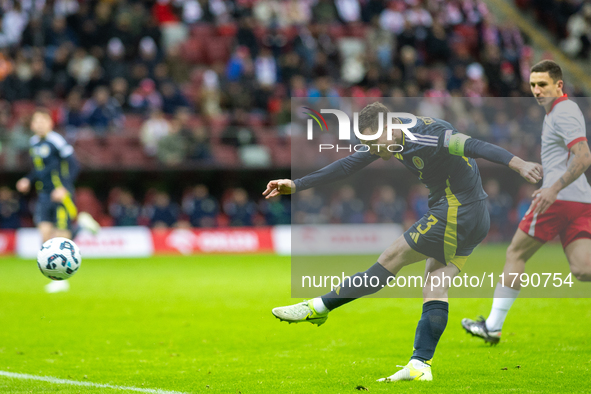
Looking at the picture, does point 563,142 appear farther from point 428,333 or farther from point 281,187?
point 281,187

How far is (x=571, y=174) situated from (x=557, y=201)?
665 mm

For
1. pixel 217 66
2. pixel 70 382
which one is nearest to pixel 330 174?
pixel 70 382

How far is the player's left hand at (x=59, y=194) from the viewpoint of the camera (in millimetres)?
11719

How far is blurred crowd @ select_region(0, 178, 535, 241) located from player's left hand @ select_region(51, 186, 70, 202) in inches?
293

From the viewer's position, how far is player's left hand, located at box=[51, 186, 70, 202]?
461 inches

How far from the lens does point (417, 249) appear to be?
557 cm

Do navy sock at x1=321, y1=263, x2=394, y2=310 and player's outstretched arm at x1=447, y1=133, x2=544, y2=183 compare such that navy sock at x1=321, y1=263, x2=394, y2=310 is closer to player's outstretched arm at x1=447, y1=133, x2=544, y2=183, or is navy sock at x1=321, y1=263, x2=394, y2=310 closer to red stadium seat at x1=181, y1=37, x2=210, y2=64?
player's outstretched arm at x1=447, y1=133, x2=544, y2=183

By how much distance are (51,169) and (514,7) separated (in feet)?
70.9

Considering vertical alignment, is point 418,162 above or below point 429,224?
above

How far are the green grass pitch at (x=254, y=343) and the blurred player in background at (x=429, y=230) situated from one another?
43 cm

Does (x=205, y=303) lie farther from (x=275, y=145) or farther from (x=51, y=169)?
(x=275, y=145)

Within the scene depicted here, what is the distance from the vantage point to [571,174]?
6.02 m

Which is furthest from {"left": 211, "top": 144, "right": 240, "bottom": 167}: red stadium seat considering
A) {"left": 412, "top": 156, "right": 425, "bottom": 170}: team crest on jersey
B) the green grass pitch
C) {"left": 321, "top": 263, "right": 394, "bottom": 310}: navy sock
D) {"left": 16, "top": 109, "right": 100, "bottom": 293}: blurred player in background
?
{"left": 412, "top": 156, "right": 425, "bottom": 170}: team crest on jersey

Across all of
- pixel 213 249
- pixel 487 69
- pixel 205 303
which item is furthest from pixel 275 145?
pixel 205 303
